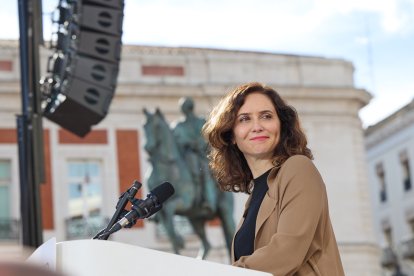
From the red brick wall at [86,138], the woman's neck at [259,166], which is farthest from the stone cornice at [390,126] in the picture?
the woman's neck at [259,166]

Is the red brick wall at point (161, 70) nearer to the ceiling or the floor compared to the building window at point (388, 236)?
nearer to the ceiling

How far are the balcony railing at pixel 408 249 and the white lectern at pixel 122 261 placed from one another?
3023cm

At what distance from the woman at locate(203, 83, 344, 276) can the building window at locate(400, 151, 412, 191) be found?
2929 centimetres

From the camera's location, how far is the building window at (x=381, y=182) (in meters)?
33.7

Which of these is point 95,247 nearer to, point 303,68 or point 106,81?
point 106,81

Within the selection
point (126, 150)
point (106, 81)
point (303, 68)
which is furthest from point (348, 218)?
point (106, 81)

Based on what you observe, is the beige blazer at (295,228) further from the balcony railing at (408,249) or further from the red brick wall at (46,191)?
the balcony railing at (408,249)

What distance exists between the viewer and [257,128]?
280 cm

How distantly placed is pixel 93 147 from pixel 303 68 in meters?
5.10

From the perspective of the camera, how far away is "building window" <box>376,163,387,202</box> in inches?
1328

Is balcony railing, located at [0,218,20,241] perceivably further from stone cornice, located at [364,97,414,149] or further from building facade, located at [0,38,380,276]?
stone cornice, located at [364,97,414,149]

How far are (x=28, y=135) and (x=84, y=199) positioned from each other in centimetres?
1741

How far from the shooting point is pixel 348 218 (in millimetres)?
25391

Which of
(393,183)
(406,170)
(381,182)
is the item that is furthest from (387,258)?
(381,182)
